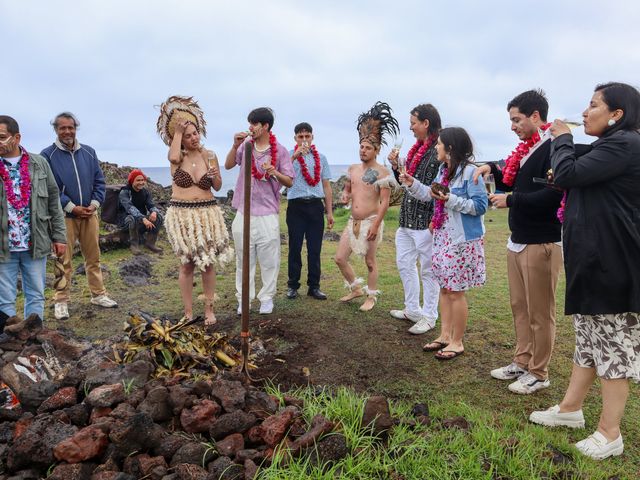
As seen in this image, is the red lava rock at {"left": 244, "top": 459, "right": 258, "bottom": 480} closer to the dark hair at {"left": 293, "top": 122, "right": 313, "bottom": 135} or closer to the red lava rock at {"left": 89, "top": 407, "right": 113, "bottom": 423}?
the red lava rock at {"left": 89, "top": 407, "right": 113, "bottom": 423}

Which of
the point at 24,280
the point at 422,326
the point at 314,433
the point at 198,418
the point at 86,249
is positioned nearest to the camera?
the point at 314,433

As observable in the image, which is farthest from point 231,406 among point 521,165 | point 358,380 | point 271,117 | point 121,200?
point 121,200

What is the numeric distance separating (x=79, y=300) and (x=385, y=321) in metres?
4.07

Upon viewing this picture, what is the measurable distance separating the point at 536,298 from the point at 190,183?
11.5 ft

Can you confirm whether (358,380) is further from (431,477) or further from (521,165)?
(521,165)

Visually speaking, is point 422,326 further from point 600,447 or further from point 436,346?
point 600,447

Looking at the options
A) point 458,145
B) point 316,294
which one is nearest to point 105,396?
point 458,145

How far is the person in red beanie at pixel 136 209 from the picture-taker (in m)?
8.14

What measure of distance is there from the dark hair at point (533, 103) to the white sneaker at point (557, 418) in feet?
7.00

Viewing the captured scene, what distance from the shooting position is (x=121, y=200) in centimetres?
826

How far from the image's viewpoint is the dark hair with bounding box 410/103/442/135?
495cm

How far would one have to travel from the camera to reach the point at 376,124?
5.73 m

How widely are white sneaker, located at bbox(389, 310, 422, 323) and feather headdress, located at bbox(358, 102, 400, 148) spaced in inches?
79.5

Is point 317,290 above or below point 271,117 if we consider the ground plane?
below
